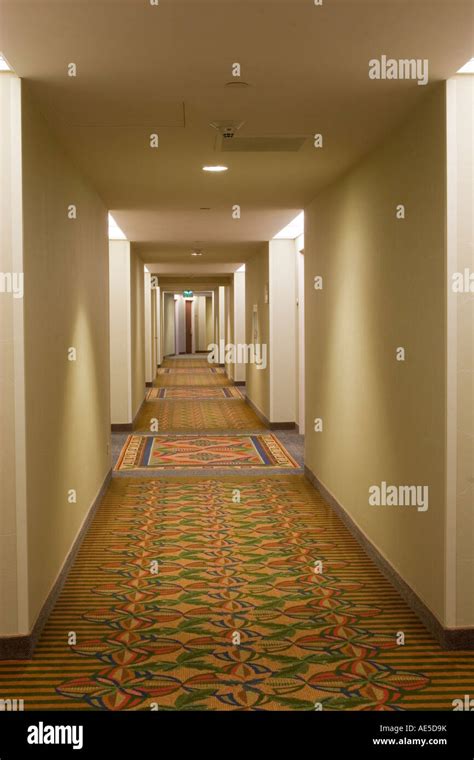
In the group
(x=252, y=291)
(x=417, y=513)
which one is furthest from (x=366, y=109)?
(x=252, y=291)

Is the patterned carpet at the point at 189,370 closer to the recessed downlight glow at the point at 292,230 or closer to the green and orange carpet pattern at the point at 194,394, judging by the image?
the green and orange carpet pattern at the point at 194,394

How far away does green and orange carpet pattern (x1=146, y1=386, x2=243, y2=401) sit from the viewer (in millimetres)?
16734

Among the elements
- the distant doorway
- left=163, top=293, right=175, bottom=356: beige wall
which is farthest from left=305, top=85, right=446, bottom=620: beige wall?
the distant doorway

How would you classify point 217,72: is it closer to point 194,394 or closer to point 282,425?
point 282,425

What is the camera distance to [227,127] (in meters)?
4.90

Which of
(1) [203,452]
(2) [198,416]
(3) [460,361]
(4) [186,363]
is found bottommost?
(1) [203,452]

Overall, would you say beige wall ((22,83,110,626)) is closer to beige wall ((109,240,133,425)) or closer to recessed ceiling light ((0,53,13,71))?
recessed ceiling light ((0,53,13,71))

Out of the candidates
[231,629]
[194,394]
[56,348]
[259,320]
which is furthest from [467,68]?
[194,394]

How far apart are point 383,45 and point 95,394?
178 inches

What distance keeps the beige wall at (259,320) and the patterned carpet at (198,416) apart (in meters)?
0.29

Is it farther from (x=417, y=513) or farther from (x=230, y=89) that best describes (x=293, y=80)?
(x=417, y=513)

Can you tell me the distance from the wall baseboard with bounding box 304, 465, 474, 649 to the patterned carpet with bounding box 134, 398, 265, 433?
538 cm

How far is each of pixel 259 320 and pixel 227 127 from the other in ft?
27.5

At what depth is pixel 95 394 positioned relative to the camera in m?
7.32
